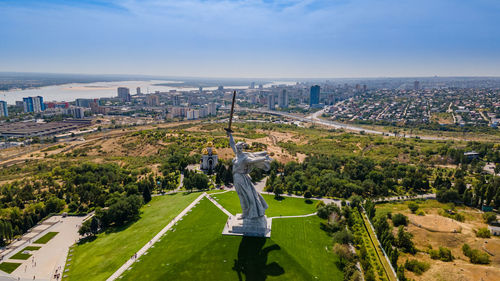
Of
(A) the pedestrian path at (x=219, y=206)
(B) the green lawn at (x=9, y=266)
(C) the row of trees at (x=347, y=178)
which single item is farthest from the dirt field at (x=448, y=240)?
(B) the green lawn at (x=9, y=266)

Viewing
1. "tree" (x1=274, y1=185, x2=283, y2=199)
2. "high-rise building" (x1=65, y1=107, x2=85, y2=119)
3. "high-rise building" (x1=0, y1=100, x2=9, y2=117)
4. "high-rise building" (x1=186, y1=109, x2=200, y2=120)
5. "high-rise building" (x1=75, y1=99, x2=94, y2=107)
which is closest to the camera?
"tree" (x1=274, y1=185, x2=283, y2=199)

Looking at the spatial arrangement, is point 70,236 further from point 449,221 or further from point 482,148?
point 482,148

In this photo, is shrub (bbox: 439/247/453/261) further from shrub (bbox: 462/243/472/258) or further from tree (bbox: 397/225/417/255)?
tree (bbox: 397/225/417/255)

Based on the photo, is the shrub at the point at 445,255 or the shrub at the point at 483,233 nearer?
the shrub at the point at 445,255

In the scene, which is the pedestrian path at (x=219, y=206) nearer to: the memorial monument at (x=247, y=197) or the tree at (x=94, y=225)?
the memorial monument at (x=247, y=197)

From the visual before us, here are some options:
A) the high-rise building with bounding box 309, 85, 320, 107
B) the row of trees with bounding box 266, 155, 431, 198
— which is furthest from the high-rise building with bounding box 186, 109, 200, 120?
the row of trees with bounding box 266, 155, 431, 198

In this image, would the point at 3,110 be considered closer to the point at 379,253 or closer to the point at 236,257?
the point at 236,257
